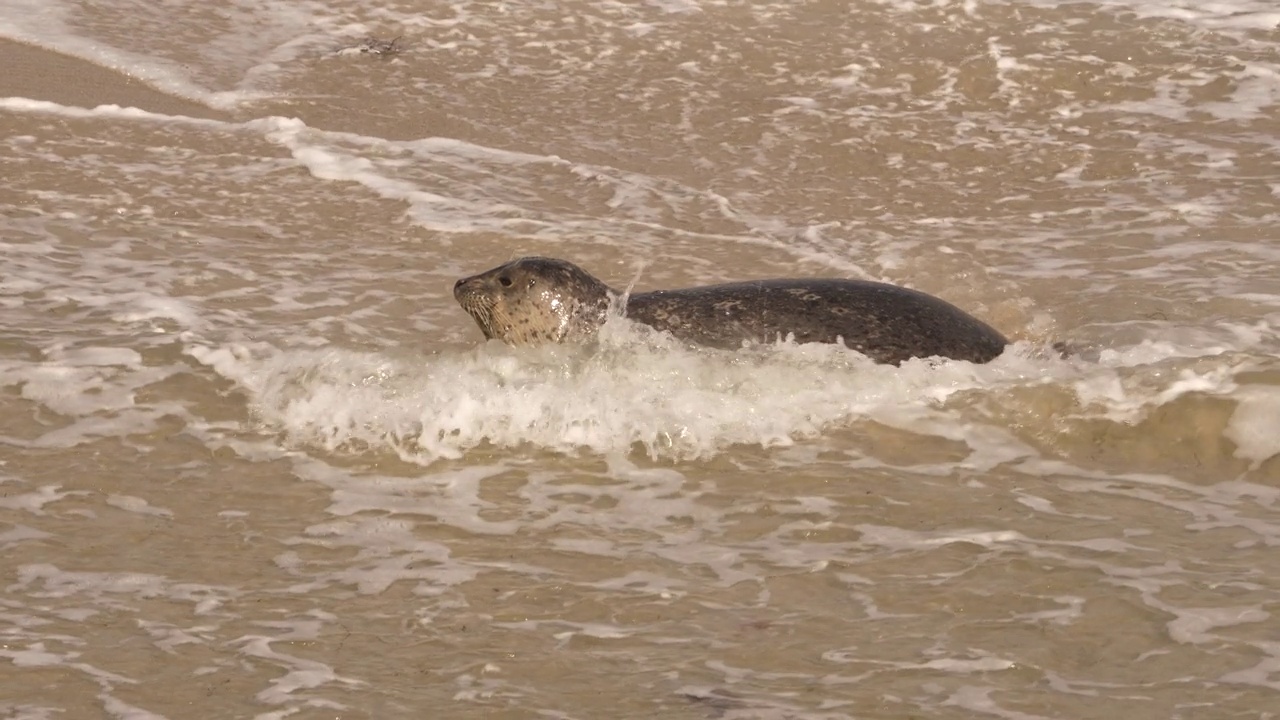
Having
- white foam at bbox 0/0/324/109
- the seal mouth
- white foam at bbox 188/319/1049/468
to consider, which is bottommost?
white foam at bbox 188/319/1049/468

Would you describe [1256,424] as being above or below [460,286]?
below

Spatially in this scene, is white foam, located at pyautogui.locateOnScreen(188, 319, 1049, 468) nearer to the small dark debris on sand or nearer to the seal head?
the seal head

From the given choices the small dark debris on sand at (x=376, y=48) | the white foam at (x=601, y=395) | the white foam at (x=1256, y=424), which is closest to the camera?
the white foam at (x=1256, y=424)

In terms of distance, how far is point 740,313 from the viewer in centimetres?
646

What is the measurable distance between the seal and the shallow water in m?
0.12

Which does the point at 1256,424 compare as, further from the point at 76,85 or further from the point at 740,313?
the point at 76,85

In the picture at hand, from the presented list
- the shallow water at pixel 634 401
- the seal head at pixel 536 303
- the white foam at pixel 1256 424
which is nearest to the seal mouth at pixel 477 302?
the seal head at pixel 536 303

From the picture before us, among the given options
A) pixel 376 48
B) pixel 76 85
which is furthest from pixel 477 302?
pixel 376 48

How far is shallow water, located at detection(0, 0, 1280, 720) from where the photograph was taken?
4.18 meters

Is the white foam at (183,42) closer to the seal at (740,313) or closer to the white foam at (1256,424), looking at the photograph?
the seal at (740,313)

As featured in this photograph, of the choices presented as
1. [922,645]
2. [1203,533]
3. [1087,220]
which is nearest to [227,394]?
[922,645]

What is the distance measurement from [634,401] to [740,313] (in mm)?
710

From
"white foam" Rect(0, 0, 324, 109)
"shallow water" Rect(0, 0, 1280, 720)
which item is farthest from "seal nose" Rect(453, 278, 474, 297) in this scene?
"white foam" Rect(0, 0, 324, 109)

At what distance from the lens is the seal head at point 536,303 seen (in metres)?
6.61
